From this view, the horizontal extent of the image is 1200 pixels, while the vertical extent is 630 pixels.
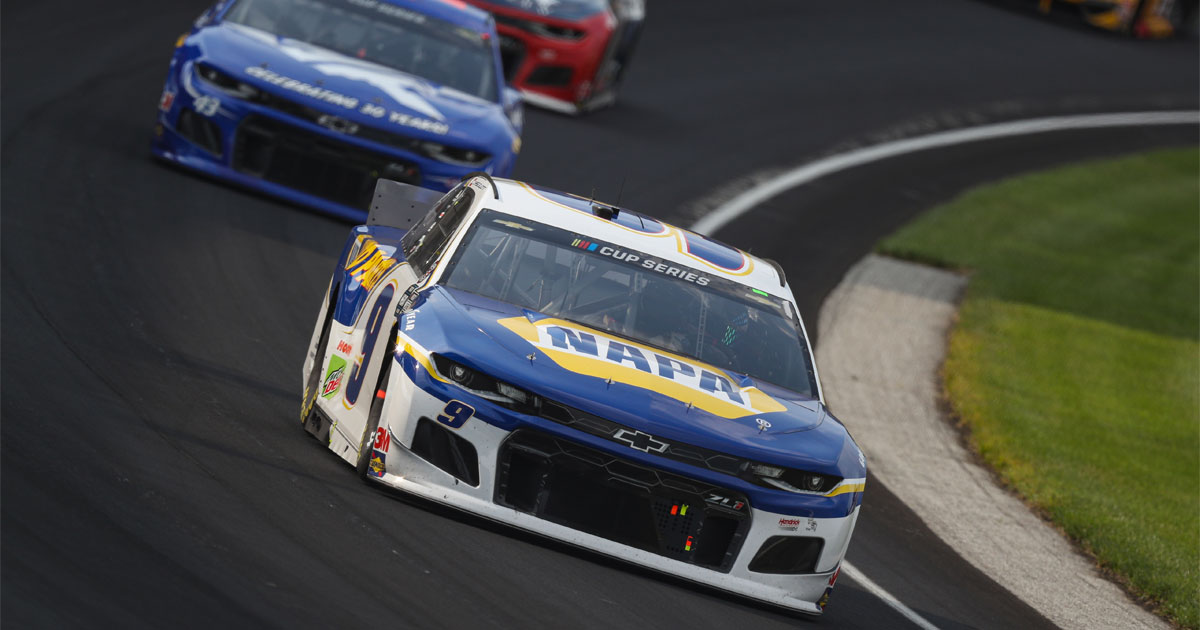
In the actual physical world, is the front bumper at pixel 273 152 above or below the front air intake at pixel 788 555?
below

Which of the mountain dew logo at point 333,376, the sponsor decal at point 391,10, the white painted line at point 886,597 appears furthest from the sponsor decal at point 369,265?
the sponsor decal at point 391,10

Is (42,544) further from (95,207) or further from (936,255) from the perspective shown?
(936,255)

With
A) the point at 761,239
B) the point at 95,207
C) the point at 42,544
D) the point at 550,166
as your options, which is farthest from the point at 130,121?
the point at 42,544

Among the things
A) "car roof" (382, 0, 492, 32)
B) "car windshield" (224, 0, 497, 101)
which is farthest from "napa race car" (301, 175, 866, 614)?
"car roof" (382, 0, 492, 32)

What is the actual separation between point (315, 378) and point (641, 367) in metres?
1.77

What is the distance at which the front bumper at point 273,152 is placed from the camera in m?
11.7

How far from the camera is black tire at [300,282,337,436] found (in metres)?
7.51

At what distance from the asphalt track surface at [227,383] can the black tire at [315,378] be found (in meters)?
0.10

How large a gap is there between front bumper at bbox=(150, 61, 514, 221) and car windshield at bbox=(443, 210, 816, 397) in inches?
178

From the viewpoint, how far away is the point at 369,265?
7723mm

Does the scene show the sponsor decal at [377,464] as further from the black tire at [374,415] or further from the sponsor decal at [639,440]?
the sponsor decal at [639,440]

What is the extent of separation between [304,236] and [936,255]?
296 inches

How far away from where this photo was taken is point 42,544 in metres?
5.20

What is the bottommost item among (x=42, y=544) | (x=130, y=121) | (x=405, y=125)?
(x=130, y=121)
